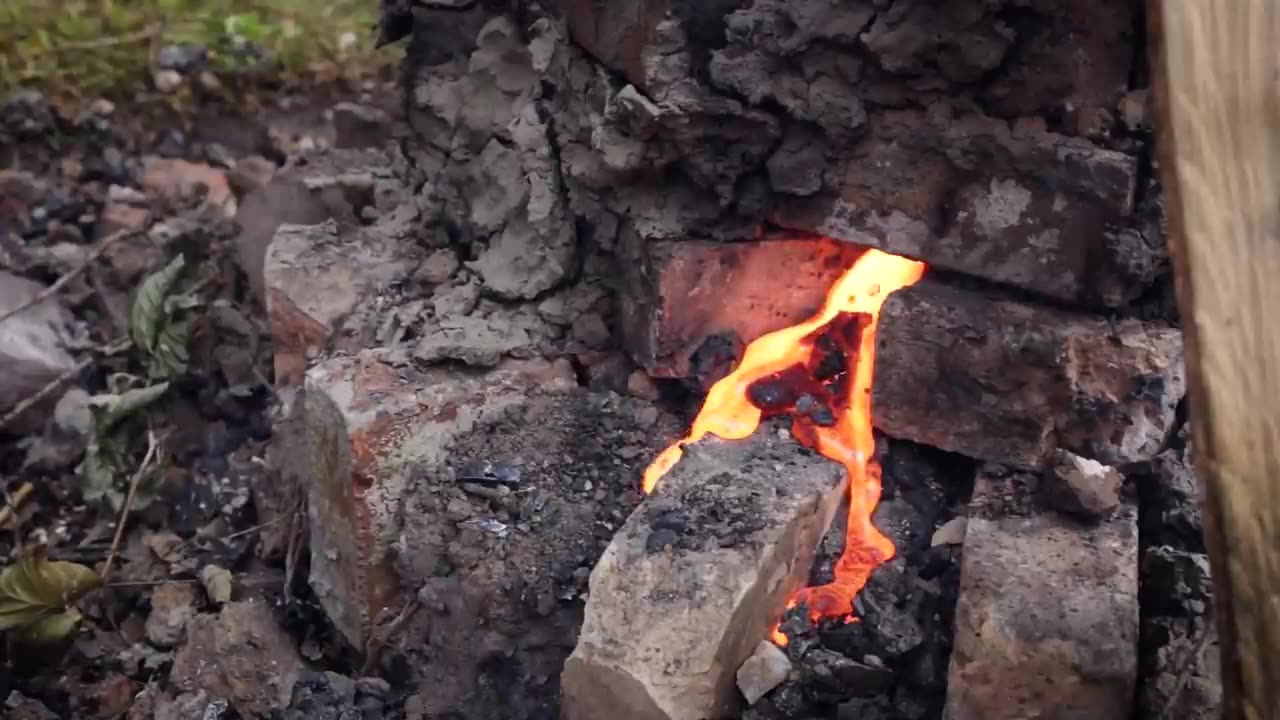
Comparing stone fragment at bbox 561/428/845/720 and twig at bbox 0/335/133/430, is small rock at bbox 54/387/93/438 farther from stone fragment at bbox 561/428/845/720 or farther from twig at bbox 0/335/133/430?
stone fragment at bbox 561/428/845/720

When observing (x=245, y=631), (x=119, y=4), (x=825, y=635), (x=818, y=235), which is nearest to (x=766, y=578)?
(x=825, y=635)

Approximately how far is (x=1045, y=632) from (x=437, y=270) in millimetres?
1382

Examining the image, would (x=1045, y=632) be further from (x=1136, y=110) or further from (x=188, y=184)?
(x=188, y=184)

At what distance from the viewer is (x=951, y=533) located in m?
2.05

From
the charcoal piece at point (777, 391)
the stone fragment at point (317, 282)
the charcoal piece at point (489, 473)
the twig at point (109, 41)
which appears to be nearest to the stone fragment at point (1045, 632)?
the charcoal piece at point (777, 391)

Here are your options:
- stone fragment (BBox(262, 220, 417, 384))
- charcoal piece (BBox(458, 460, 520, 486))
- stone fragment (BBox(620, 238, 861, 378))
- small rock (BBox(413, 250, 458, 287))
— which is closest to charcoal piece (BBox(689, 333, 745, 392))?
stone fragment (BBox(620, 238, 861, 378))

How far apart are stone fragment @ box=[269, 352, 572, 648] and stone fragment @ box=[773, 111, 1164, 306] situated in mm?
676

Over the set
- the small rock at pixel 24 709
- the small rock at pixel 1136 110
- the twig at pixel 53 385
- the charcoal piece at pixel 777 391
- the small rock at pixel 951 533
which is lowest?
the small rock at pixel 24 709

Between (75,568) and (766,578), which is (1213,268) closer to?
(766,578)

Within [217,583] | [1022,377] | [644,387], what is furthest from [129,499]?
[1022,377]

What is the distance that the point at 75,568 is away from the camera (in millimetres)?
2426

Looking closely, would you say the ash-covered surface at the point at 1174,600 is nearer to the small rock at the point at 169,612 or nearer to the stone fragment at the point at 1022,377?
the stone fragment at the point at 1022,377

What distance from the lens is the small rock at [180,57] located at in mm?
3756

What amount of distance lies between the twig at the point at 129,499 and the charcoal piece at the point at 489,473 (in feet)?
2.92
